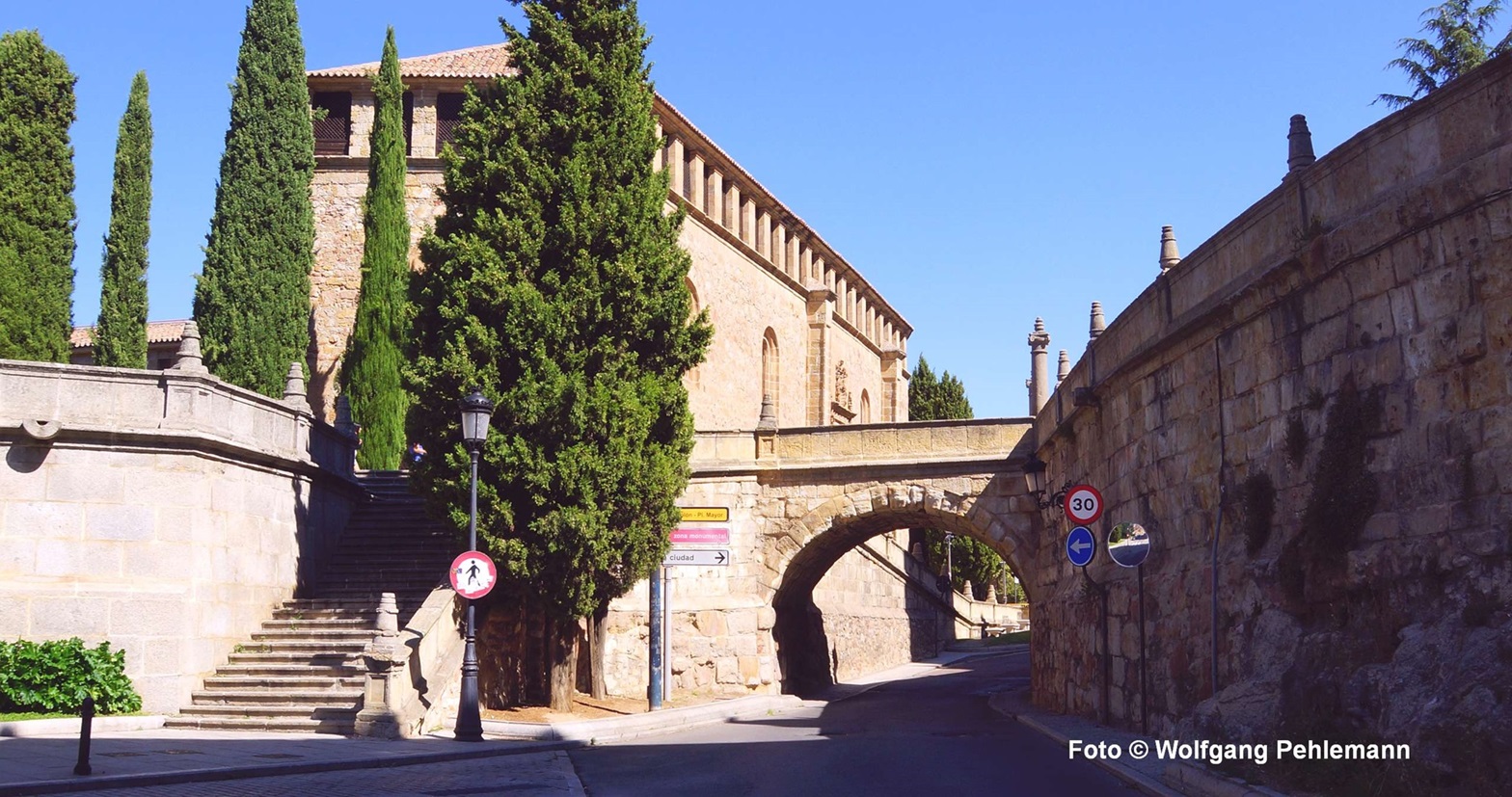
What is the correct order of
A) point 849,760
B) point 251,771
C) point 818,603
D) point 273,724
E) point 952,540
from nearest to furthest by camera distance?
point 251,771 < point 849,760 < point 273,724 < point 818,603 < point 952,540

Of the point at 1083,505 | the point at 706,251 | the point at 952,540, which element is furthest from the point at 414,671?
the point at 952,540

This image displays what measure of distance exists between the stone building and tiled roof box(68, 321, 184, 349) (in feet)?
39.6

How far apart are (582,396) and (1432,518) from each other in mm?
12027

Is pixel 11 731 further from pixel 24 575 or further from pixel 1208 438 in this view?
pixel 1208 438

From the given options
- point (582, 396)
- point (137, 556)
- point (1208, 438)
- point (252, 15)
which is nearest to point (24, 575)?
point (137, 556)

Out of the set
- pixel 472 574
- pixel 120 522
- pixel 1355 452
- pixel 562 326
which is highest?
pixel 562 326

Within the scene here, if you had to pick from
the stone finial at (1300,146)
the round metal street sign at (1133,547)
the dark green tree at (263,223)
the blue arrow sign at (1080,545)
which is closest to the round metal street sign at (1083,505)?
the blue arrow sign at (1080,545)

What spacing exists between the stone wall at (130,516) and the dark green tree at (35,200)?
10.7 m

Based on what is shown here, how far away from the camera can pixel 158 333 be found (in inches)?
1815

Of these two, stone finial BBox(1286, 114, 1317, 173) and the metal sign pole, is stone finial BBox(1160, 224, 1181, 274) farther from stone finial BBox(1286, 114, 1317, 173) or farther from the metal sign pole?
the metal sign pole

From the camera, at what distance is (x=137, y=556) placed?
56.9 feet

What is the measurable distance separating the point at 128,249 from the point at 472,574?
61.3 feet

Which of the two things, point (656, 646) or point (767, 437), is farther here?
point (767, 437)

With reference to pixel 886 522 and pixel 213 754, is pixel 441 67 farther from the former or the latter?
pixel 213 754
